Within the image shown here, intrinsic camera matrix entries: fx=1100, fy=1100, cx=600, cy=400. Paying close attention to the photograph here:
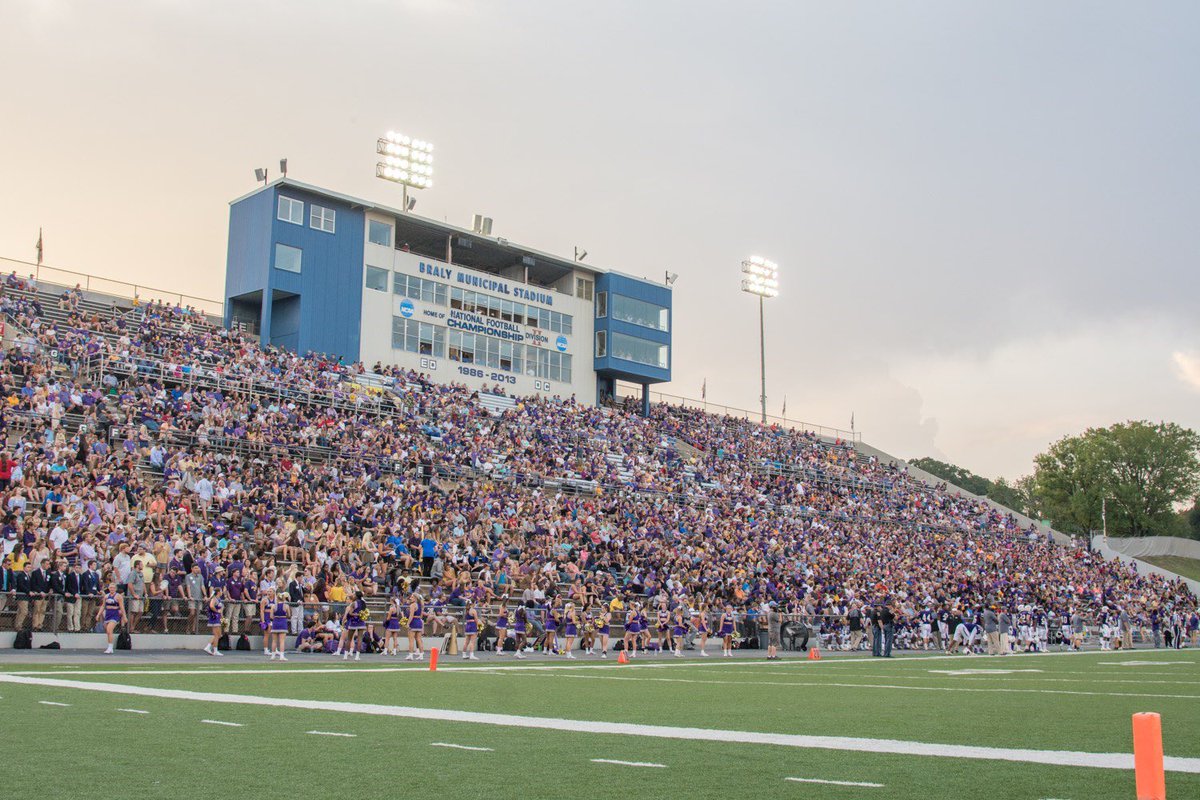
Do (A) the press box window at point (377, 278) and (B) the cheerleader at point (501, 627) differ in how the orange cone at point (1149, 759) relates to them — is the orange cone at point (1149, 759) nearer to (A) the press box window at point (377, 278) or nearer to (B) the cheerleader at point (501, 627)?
(B) the cheerleader at point (501, 627)

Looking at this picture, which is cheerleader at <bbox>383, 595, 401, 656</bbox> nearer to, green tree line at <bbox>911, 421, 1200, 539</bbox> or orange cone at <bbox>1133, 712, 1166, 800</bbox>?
orange cone at <bbox>1133, 712, 1166, 800</bbox>

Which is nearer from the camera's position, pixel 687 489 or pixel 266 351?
pixel 266 351

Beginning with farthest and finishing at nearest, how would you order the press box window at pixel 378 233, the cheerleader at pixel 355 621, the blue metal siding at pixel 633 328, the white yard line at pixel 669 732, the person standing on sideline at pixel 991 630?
the blue metal siding at pixel 633 328
the press box window at pixel 378 233
the person standing on sideline at pixel 991 630
the cheerleader at pixel 355 621
the white yard line at pixel 669 732

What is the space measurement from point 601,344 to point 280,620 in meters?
Answer: 32.3

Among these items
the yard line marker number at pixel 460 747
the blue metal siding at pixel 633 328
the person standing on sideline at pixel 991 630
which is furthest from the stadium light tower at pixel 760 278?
the yard line marker number at pixel 460 747

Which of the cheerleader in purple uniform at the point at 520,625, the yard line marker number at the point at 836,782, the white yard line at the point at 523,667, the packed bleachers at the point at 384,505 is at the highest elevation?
the packed bleachers at the point at 384,505

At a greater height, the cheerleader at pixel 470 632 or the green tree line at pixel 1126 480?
the green tree line at pixel 1126 480

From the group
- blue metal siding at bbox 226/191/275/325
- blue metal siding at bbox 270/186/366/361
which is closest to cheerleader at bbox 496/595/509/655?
blue metal siding at bbox 270/186/366/361

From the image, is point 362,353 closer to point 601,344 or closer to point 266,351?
point 266,351

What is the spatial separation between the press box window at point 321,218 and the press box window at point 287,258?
134cm

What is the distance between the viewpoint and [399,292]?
44.0 m

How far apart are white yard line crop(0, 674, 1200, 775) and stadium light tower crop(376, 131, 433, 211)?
3516 centimetres

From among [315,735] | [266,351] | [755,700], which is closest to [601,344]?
[266,351]

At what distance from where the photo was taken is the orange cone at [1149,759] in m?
3.55
